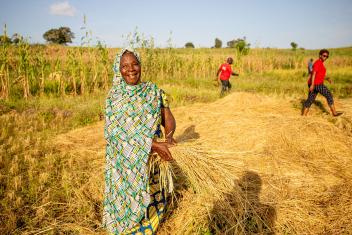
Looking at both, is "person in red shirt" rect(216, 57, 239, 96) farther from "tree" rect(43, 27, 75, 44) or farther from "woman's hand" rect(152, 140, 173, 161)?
"tree" rect(43, 27, 75, 44)

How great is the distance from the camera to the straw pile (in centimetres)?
217

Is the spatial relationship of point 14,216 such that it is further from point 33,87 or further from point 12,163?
point 33,87

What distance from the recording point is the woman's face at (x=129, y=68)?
5.97 feet

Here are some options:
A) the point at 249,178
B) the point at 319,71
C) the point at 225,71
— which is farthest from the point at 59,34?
the point at 249,178

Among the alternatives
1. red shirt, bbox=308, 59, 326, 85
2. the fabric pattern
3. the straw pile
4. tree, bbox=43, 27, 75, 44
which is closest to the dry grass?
the straw pile

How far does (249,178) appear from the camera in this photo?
9.38 feet

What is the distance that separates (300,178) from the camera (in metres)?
2.91

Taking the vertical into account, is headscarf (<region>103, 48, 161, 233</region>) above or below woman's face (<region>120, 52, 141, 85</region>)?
below

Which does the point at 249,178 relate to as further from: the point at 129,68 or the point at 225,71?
the point at 225,71

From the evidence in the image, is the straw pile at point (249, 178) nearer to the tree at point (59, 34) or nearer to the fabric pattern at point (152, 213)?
the fabric pattern at point (152, 213)

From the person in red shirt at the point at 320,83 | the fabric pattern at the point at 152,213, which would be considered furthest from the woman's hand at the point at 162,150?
the person in red shirt at the point at 320,83

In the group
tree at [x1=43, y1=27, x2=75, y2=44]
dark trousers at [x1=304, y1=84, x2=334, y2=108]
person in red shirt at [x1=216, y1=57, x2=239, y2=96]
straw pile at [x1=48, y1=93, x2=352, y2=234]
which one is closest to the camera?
straw pile at [x1=48, y1=93, x2=352, y2=234]

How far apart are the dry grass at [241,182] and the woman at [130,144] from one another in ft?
0.92

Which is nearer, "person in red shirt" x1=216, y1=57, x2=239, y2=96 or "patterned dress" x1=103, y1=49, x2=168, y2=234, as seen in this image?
"patterned dress" x1=103, y1=49, x2=168, y2=234
